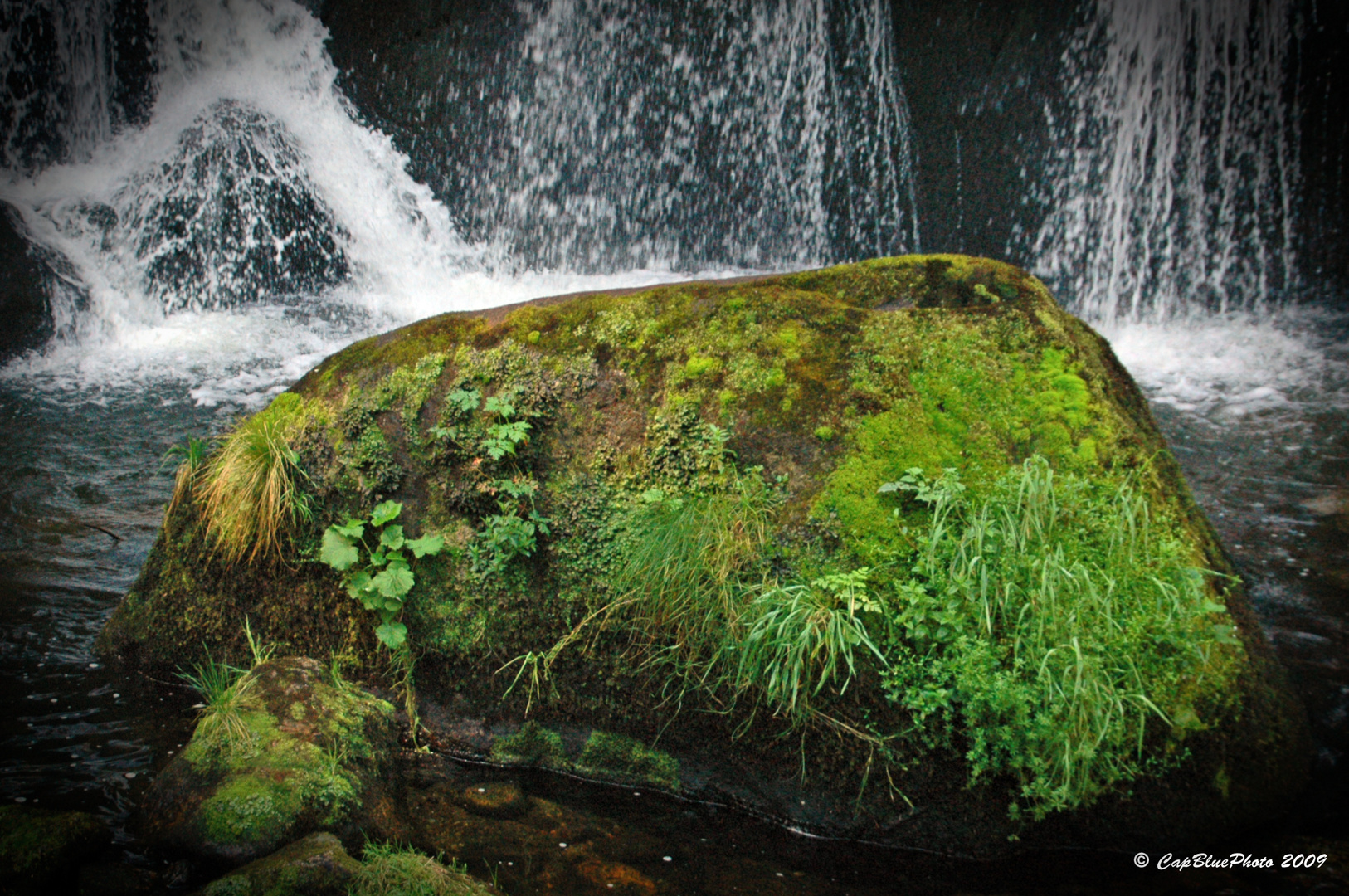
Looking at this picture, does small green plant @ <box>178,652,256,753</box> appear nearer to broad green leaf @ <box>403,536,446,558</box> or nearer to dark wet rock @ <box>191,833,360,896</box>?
dark wet rock @ <box>191,833,360,896</box>

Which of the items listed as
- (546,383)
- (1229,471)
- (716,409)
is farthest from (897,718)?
(1229,471)

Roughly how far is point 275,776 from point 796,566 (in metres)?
2.16

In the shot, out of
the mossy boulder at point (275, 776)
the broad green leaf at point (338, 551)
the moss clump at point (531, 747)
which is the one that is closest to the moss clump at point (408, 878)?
the mossy boulder at point (275, 776)

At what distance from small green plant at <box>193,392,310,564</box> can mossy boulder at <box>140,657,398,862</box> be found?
32.3 inches

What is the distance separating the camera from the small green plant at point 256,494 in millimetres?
3900

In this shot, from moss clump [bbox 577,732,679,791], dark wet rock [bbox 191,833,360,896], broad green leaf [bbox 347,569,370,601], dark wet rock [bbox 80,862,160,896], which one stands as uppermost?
broad green leaf [bbox 347,569,370,601]

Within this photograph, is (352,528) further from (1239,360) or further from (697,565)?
(1239,360)

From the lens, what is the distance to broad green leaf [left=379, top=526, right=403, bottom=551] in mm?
3756

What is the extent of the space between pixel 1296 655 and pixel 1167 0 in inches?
326

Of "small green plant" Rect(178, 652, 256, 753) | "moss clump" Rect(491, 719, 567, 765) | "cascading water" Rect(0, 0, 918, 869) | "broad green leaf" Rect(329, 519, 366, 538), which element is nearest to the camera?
"small green plant" Rect(178, 652, 256, 753)

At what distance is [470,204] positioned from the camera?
37.8 ft

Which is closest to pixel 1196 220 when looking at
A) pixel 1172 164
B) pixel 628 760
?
pixel 1172 164

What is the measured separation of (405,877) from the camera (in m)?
2.51

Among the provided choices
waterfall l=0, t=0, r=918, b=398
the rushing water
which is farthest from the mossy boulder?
waterfall l=0, t=0, r=918, b=398
